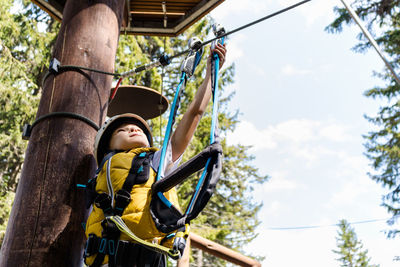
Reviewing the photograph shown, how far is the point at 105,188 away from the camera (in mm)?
1963

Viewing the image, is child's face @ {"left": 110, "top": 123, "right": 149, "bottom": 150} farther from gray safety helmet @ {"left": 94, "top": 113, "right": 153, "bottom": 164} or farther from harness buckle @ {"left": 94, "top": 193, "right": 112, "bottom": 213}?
harness buckle @ {"left": 94, "top": 193, "right": 112, "bottom": 213}

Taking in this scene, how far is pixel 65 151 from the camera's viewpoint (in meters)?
2.20

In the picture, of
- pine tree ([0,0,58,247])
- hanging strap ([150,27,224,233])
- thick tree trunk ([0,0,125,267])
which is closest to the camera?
hanging strap ([150,27,224,233])

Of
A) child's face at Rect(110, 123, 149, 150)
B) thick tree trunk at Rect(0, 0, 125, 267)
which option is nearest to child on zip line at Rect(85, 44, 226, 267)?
child's face at Rect(110, 123, 149, 150)

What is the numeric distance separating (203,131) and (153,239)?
445 inches

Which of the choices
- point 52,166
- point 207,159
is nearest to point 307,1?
point 207,159

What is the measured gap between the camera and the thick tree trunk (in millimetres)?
1954

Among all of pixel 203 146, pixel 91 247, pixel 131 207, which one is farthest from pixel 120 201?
pixel 203 146

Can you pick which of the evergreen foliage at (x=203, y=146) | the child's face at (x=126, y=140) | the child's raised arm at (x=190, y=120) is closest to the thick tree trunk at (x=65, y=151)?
the child's face at (x=126, y=140)

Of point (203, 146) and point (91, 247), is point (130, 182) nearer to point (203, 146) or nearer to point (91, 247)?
point (91, 247)

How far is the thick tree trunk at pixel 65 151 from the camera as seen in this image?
1954 mm

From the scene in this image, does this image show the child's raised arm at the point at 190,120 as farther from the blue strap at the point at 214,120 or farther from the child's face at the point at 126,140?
the child's face at the point at 126,140

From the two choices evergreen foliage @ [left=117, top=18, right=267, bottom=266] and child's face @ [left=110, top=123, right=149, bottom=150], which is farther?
evergreen foliage @ [left=117, top=18, right=267, bottom=266]

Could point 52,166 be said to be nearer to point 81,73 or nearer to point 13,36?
point 81,73
